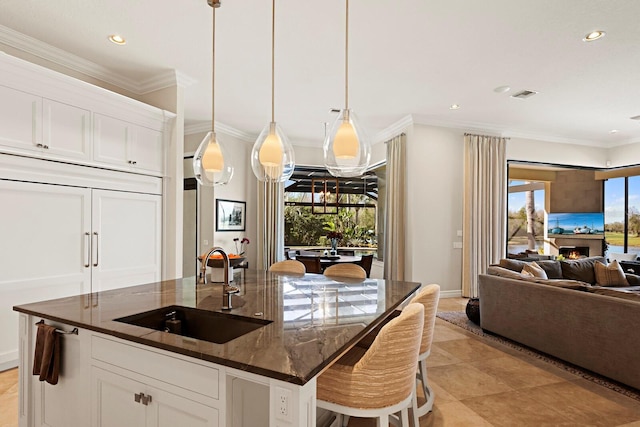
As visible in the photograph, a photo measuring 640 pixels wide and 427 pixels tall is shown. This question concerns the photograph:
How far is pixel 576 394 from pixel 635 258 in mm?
6296

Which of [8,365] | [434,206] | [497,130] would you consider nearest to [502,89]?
[497,130]

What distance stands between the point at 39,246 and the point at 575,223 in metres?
10.00

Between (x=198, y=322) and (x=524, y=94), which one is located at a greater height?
(x=524, y=94)

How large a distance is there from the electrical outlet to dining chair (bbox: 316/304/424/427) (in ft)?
1.37

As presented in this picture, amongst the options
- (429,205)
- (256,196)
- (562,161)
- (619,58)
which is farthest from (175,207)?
(562,161)

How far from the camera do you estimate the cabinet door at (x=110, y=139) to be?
341 centimetres

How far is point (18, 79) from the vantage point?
2840 mm

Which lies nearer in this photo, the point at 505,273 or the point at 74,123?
the point at 74,123

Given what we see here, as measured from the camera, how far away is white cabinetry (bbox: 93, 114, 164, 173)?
3441mm

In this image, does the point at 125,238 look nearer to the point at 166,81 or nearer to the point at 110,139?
the point at 110,139

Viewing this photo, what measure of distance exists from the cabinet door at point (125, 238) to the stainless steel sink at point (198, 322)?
205 cm

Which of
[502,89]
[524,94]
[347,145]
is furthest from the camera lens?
[524,94]

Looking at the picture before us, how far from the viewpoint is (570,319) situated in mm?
3057

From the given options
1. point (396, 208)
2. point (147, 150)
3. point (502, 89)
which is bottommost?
point (396, 208)
